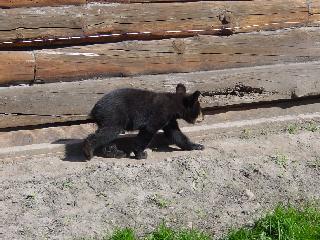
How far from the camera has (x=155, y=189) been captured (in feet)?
23.5

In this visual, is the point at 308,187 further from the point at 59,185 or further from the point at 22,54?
the point at 22,54

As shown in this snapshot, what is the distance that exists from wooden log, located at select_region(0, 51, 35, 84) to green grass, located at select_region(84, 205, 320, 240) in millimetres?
2556

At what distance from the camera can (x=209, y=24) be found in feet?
29.6

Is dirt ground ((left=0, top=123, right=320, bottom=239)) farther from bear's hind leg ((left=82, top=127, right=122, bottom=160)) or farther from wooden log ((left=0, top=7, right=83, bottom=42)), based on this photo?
wooden log ((left=0, top=7, right=83, bottom=42))

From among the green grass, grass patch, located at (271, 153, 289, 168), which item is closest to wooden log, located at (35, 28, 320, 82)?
grass patch, located at (271, 153, 289, 168)

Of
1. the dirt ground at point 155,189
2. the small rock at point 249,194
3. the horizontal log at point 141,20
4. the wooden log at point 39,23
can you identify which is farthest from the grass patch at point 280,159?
the wooden log at point 39,23

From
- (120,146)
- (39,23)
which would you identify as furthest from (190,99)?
(39,23)

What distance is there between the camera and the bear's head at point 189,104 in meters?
8.52

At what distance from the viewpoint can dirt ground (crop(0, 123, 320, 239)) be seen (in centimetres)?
658

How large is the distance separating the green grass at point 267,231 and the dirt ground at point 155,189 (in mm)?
184

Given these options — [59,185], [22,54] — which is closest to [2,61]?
[22,54]

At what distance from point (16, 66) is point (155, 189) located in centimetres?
221

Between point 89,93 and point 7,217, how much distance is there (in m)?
2.27

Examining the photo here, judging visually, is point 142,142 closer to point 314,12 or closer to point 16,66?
point 16,66
